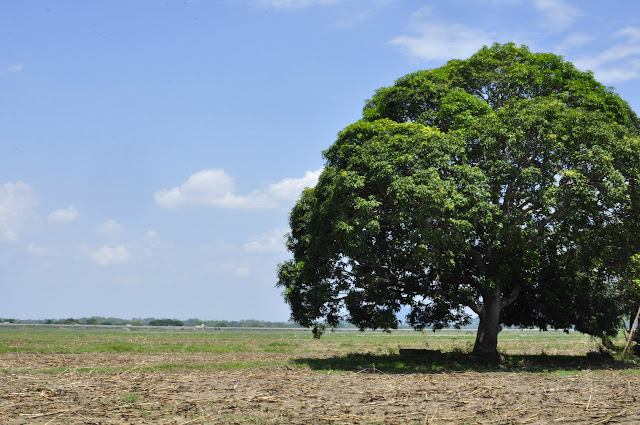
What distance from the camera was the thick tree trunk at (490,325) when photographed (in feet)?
91.1

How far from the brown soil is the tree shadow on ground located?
3.82 m

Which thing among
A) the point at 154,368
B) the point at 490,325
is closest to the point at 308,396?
the point at 154,368

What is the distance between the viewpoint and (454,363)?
1045 inches

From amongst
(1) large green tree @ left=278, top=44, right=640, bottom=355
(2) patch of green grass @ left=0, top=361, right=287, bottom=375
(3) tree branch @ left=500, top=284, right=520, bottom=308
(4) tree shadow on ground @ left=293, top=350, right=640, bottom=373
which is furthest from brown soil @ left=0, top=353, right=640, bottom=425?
(3) tree branch @ left=500, top=284, right=520, bottom=308

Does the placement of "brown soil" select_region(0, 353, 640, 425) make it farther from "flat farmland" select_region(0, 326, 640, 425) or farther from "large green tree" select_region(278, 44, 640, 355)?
"large green tree" select_region(278, 44, 640, 355)

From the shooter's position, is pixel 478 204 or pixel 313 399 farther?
pixel 478 204

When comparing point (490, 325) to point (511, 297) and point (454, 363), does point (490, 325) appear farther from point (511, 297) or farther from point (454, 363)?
point (454, 363)

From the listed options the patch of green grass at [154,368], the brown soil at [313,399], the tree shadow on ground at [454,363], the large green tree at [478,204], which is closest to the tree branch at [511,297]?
the large green tree at [478,204]

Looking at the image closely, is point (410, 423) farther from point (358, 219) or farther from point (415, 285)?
point (415, 285)

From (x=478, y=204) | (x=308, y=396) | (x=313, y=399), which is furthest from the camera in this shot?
(x=478, y=204)

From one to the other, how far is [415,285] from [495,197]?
19.5 feet

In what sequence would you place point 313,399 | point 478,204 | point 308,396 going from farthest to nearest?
point 478,204
point 308,396
point 313,399

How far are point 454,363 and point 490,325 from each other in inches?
114

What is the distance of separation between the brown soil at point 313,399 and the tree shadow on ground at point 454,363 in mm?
3819
